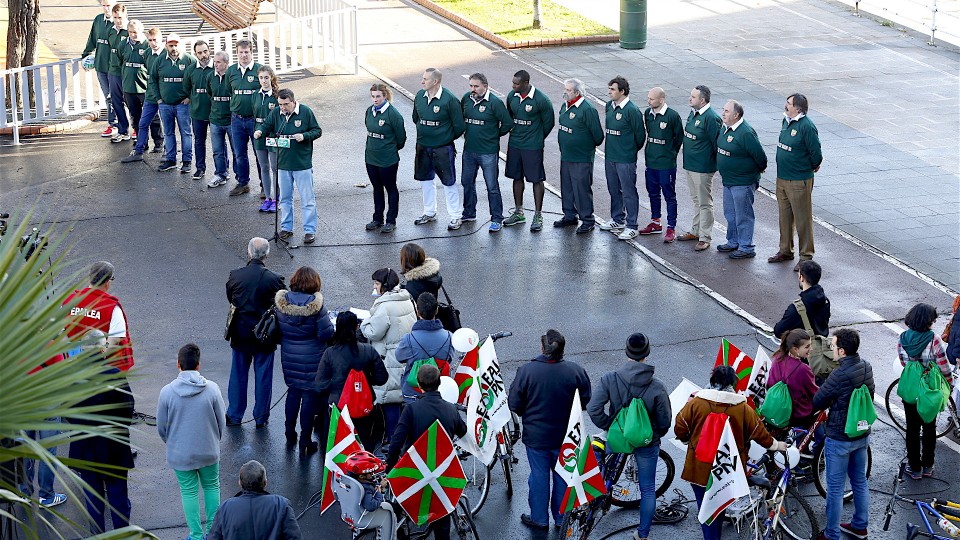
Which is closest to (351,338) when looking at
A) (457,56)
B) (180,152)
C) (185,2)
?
(180,152)

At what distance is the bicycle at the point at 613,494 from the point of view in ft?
30.2

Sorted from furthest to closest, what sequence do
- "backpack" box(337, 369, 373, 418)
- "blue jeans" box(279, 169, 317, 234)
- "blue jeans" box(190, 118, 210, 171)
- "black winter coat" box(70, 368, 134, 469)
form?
1. "blue jeans" box(190, 118, 210, 171)
2. "blue jeans" box(279, 169, 317, 234)
3. "backpack" box(337, 369, 373, 418)
4. "black winter coat" box(70, 368, 134, 469)

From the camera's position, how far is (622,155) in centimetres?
1543

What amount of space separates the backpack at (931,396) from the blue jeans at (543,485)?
9.75 feet

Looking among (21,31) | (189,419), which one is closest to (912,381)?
(189,419)

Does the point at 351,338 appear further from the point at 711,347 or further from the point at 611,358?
the point at 711,347

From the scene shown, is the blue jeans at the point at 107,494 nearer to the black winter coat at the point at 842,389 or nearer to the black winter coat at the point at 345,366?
the black winter coat at the point at 345,366

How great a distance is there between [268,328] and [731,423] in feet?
12.6

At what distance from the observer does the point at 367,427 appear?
10.1 m

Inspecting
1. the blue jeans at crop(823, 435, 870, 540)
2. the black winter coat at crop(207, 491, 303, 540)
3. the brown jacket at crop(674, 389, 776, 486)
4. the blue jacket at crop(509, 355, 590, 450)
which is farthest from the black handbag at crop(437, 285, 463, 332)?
the black winter coat at crop(207, 491, 303, 540)

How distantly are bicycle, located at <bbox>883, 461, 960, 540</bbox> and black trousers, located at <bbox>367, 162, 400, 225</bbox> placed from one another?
745 cm

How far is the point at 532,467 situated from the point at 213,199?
8.54 m

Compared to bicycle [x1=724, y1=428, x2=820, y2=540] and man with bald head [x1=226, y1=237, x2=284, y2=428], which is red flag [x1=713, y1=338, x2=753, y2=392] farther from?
man with bald head [x1=226, y1=237, x2=284, y2=428]

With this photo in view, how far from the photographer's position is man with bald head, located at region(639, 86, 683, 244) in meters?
15.1
